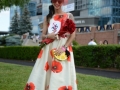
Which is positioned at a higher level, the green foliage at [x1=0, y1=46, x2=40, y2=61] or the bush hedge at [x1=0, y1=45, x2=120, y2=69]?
the bush hedge at [x1=0, y1=45, x2=120, y2=69]

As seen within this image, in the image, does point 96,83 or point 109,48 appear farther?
point 109,48

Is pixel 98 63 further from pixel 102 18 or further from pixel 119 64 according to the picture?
pixel 102 18

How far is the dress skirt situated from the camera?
390 cm

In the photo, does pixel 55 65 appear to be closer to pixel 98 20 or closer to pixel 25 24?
pixel 98 20

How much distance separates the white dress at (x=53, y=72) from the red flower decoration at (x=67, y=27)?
68mm

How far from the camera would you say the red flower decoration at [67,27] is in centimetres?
401

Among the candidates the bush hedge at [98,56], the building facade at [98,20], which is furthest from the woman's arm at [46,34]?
the building facade at [98,20]

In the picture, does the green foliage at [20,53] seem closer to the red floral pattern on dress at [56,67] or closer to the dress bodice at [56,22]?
the dress bodice at [56,22]

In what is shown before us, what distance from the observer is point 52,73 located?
393 cm

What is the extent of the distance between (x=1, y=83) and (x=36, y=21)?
8140 centimetres

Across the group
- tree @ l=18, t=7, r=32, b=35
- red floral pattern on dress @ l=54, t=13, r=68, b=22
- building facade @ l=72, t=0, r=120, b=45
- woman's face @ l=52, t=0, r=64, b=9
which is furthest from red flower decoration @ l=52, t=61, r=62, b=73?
tree @ l=18, t=7, r=32, b=35

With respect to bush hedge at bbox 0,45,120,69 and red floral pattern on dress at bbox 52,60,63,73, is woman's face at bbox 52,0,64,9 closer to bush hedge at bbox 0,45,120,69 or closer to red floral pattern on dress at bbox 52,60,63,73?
red floral pattern on dress at bbox 52,60,63,73

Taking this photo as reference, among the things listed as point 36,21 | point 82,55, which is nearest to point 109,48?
point 82,55

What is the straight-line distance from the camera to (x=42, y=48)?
4.14 meters
